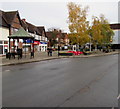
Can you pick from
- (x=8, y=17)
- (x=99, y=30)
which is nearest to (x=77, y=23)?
(x=99, y=30)

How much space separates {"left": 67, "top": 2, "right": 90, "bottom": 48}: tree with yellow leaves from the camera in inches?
1261

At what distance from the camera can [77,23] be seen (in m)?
32.3

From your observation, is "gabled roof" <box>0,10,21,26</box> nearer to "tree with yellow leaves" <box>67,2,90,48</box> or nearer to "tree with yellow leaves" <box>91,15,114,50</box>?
"tree with yellow leaves" <box>67,2,90,48</box>

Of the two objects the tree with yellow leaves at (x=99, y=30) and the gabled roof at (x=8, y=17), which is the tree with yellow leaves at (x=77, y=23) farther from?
the gabled roof at (x=8, y=17)

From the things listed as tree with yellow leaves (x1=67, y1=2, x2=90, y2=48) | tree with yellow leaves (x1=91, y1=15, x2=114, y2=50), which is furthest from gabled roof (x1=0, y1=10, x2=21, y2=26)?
tree with yellow leaves (x1=91, y1=15, x2=114, y2=50)

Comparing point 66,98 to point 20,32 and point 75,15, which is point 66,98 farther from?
point 75,15

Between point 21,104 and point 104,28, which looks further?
point 104,28

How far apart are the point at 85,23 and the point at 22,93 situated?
29353 millimetres

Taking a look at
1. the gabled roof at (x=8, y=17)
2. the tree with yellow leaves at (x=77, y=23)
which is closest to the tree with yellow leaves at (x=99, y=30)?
the tree with yellow leaves at (x=77, y=23)

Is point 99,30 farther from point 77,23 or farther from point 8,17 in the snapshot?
point 8,17

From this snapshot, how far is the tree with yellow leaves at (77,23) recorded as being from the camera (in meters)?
32.0

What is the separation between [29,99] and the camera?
4836mm

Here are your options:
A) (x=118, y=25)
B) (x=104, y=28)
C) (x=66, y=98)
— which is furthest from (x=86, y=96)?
(x=118, y=25)

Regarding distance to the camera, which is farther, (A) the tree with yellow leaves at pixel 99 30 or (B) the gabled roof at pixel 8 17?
(A) the tree with yellow leaves at pixel 99 30
